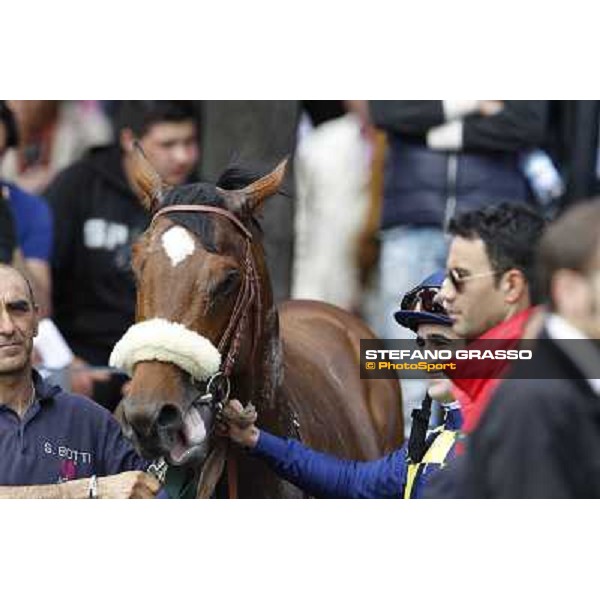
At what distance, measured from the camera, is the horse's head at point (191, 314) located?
3.75m

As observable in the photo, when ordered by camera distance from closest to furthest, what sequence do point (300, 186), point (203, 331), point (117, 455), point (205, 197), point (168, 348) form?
point (168, 348), point (203, 331), point (205, 197), point (117, 455), point (300, 186)

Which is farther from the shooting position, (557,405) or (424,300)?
(424,300)

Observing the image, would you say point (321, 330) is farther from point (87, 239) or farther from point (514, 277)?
point (514, 277)

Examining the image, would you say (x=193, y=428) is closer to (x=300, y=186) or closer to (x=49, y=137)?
(x=300, y=186)

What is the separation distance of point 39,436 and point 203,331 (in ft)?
1.81

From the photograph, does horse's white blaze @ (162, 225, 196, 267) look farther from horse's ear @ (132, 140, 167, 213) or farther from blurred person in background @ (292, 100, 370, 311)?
blurred person in background @ (292, 100, 370, 311)

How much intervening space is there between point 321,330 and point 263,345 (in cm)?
114

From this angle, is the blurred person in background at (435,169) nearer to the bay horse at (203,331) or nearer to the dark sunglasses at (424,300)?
the dark sunglasses at (424,300)

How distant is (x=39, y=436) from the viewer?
407cm

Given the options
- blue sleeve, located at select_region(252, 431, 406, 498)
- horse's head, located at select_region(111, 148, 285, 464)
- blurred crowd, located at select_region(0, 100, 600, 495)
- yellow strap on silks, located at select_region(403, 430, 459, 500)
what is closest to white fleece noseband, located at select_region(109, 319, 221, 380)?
horse's head, located at select_region(111, 148, 285, 464)

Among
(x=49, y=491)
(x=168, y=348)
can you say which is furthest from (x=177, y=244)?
(x=49, y=491)

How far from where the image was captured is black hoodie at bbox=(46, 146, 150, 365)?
486 centimetres
